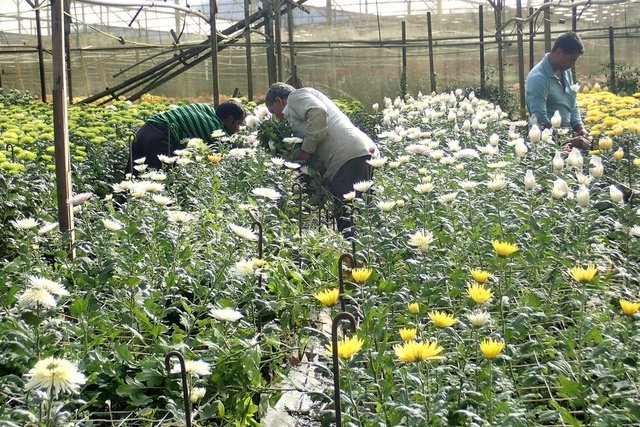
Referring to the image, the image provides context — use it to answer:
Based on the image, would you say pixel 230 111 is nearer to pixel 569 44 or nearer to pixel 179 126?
pixel 179 126

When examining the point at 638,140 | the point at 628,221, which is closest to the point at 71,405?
the point at 628,221

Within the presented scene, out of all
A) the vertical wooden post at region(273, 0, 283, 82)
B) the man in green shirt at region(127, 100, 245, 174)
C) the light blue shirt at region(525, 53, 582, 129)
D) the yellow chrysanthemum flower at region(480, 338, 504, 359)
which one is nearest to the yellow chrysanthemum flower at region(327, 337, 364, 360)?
the yellow chrysanthemum flower at region(480, 338, 504, 359)

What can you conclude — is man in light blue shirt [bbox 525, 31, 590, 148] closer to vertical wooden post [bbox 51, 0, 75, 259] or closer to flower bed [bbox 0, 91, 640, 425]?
flower bed [bbox 0, 91, 640, 425]

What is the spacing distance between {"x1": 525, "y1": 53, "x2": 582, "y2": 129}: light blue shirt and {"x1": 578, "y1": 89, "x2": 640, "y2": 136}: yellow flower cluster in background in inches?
5.8

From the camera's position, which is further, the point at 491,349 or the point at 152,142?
the point at 152,142

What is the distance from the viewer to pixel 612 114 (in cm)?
694

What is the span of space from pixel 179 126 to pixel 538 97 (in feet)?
8.67

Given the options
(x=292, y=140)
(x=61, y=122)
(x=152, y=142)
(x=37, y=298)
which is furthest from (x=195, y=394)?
(x=152, y=142)

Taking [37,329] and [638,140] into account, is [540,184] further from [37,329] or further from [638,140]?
[37,329]

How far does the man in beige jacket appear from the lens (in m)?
5.53

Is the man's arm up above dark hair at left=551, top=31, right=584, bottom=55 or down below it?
below

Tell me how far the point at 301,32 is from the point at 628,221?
17.0m

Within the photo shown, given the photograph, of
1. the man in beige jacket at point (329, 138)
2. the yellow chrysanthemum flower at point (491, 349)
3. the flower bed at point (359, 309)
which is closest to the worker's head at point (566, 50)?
the man in beige jacket at point (329, 138)

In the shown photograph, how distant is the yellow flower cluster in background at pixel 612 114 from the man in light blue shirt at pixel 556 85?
6.0 inches
